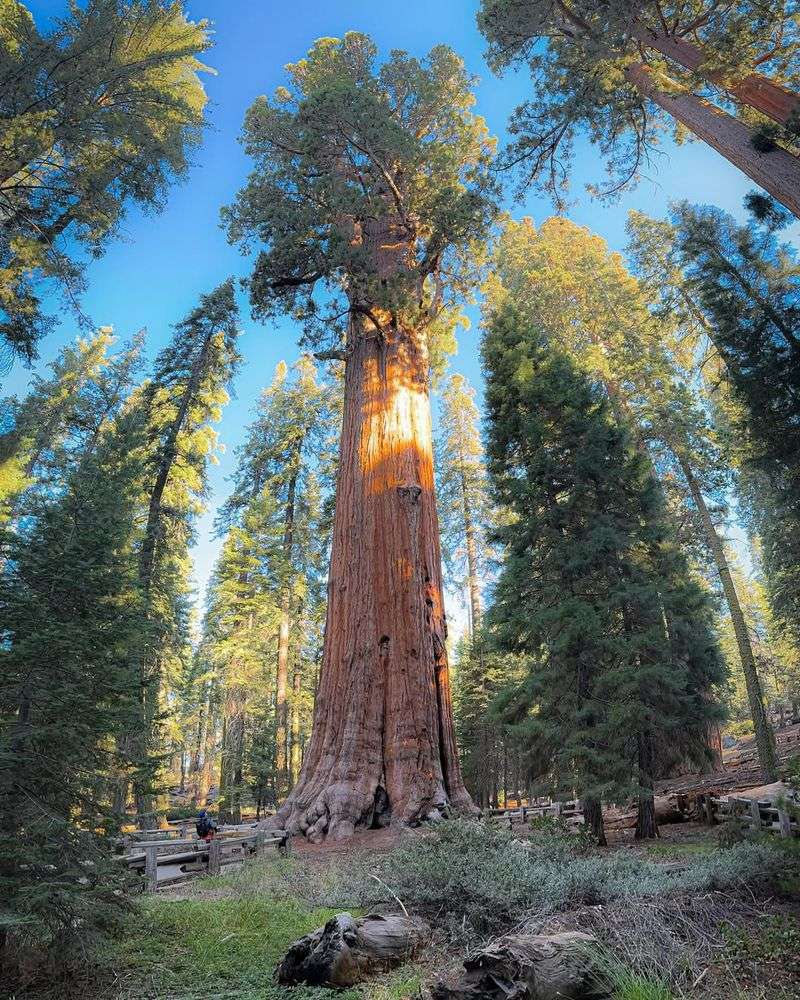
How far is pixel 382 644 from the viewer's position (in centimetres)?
959

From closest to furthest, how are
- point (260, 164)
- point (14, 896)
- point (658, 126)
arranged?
point (14, 896)
point (658, 126)
point (260, 164)

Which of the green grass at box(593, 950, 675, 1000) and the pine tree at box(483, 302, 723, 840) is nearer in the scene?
the green grass at box(593, 950, 675, 1000)

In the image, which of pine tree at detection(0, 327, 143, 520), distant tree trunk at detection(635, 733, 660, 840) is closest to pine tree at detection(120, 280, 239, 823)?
pine tree at detection(0, 327, 143, 520)

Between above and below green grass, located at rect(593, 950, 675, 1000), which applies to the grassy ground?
below

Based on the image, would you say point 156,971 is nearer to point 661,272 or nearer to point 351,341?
point 351,341

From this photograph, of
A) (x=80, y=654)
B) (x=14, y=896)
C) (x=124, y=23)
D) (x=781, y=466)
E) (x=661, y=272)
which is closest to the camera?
(x=14, y=896)

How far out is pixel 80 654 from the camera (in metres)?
4.05

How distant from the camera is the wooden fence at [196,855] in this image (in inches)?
265

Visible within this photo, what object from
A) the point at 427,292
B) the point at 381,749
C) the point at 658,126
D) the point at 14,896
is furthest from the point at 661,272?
the point at 14,896

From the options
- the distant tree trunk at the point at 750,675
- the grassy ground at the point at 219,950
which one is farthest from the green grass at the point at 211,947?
the distant tree trunk at the point at 750,675

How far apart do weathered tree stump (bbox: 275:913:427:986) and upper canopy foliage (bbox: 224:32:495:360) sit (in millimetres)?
10698

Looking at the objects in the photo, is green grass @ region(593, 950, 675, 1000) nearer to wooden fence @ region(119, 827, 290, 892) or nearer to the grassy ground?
the grassy ground

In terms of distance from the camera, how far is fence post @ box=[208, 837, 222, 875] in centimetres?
755

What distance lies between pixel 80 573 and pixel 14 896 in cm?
200
